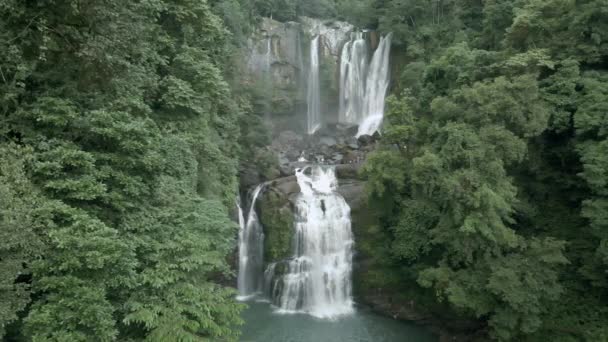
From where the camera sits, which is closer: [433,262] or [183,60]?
[183,60]

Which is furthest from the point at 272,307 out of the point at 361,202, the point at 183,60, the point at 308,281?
the point at 183,60

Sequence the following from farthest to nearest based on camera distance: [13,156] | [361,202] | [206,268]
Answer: [361,202]
[206,268]
[13,156]

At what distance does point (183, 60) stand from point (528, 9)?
12008 millimetres

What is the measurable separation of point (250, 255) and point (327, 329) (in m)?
5.04

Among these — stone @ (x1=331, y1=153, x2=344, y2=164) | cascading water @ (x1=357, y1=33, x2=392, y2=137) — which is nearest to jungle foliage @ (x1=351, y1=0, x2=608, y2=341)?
stone @ (x1=331, y1=153, x2=344, y2=164)

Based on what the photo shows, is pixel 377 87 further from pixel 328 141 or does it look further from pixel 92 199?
pixel 92 199

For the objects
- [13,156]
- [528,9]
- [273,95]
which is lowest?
[13,156]

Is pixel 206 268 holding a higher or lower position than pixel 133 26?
lower

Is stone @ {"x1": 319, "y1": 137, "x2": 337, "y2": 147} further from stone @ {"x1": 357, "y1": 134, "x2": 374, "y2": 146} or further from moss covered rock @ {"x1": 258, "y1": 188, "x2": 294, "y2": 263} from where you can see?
moss covered rock @ {"x1": 258, "y1": 188, "x2": 294, "y2": 263}

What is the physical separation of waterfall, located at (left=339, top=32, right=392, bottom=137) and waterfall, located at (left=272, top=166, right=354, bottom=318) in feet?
31.9

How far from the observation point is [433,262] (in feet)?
49.4

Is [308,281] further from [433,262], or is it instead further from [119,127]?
[119,127]

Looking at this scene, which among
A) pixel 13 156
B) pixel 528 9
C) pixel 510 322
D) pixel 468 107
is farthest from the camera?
pixel 528 9

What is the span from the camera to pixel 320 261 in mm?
17484
